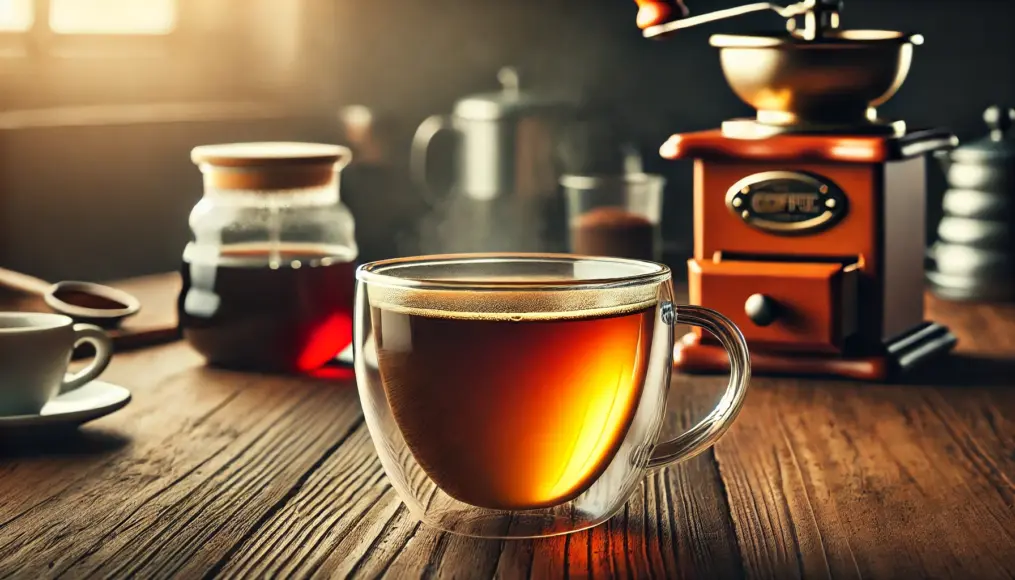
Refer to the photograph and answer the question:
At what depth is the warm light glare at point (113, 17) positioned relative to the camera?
2488 millimetres

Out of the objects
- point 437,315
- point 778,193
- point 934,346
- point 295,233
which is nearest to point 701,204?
point 778,193

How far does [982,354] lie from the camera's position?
156 centimetres

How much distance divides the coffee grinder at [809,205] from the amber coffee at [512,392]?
0.67 metres

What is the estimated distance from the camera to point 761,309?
4.71 feet

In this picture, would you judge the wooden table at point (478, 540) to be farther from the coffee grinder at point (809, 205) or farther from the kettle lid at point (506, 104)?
the kettle lid at point (506, 104)

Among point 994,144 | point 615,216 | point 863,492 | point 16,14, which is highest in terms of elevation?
point 16,14

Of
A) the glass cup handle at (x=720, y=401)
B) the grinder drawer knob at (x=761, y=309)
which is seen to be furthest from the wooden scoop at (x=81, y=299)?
the glass cup handle at (x=720, y=401)

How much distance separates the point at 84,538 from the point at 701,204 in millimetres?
923

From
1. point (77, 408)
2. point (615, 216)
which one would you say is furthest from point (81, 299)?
point (615, 216)

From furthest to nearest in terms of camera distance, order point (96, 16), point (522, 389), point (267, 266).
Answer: point (96, 16) → point (267, 266) → point (522, 389)

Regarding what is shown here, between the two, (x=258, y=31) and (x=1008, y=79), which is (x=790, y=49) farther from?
(x=258, y=31)

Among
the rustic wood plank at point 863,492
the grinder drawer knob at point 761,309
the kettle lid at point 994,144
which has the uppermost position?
the kettle lid at point 994,144

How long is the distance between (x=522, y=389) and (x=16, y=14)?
2.00 metres

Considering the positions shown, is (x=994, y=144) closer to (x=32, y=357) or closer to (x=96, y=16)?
(x=32, y=357)
